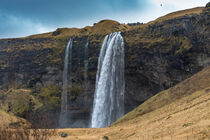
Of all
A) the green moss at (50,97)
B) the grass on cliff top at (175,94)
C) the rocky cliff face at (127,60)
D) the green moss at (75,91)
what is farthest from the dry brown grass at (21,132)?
the green moss at (50,97)

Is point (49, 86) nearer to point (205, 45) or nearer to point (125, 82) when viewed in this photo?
point (125, 82)

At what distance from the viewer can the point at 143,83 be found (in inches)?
2338

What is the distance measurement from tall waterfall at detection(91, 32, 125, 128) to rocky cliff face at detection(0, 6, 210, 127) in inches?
89.7

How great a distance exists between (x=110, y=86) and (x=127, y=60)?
8348 millimetres

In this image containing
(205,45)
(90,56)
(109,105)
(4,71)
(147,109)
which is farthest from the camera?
(4,71)

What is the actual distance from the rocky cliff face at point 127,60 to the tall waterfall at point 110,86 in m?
2.28

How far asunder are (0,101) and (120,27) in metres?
46.1

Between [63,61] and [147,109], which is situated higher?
[63,61]

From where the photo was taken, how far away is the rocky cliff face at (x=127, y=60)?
163ft

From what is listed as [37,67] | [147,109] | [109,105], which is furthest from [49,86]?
[147,109]

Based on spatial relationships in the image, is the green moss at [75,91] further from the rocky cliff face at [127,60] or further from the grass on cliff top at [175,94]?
the grass on cliff top at [175,94]

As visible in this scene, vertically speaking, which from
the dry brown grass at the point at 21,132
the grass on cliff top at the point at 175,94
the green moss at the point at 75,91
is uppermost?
the green moss at the point at 75,91

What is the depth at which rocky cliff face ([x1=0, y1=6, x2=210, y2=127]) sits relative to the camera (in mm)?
49656

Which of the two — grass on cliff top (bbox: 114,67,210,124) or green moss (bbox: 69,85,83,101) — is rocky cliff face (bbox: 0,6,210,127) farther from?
grass on cliff top (bbox: 114,67,210,124)
